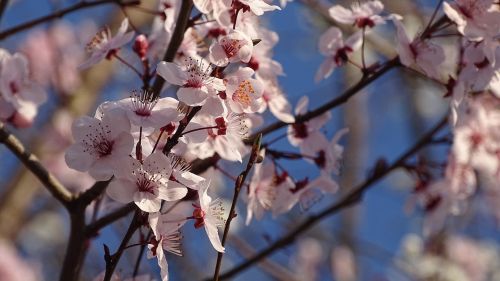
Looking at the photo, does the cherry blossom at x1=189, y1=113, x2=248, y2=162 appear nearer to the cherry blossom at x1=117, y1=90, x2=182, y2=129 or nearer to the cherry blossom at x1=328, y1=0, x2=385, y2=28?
the cherry blossom at x1=117, y1=90, x2=182, y2=129

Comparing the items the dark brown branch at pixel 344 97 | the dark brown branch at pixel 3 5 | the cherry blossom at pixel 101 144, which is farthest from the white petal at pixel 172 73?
the dark brown branch at pixel 3 5

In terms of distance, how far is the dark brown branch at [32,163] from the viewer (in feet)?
5.44

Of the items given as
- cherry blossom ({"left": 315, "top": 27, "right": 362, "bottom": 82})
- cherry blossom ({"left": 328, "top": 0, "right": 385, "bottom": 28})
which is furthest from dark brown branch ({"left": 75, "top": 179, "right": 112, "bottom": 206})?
cherry blossom ({"left": 328, "top": 0, "right": 385, "bottom": 28})

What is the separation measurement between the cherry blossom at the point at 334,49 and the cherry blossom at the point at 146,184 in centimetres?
69

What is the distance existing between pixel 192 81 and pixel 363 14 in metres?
0.70

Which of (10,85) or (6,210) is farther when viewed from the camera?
(6,210)

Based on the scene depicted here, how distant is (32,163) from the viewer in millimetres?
1687

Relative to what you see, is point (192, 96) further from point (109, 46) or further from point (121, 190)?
point (109, 46)

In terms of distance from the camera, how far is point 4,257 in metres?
3.92

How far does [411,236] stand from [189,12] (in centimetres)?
317

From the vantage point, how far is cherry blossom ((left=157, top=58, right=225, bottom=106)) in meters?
1.37

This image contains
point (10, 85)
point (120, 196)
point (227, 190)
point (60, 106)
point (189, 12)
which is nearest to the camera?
point (120, 196)

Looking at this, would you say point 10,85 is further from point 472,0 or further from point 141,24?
point 141,24

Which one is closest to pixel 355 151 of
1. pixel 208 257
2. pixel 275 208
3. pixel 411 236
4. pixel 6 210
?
pixel 411 236
